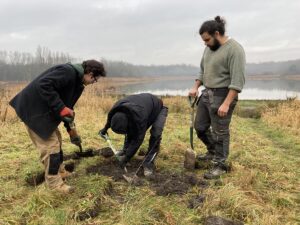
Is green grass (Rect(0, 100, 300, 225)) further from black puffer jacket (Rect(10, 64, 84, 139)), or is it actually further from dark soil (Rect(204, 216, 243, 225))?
black puffer jacket (Rect(10, 64, 84, 139))

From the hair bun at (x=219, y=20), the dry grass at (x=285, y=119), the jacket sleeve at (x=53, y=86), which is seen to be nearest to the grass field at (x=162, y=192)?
the jacket sleeve at (x=53, y=86)

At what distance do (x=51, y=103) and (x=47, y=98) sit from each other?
68 millimetres

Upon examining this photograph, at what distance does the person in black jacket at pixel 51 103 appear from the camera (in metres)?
3.79

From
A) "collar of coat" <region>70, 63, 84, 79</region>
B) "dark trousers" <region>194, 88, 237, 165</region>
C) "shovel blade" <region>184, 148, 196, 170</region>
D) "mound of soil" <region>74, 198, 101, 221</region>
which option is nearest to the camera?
"mound of soil" <region>74, 198, 101, 221</region>

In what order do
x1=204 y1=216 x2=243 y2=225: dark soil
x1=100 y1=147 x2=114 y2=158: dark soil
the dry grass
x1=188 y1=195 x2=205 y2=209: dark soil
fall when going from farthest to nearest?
1. the dry grass
2. x1=100 y1=147 x2=114 y2=158: dark soil
3. x1=188 y1=195 x2=205 y2=209: dark soil
4. x1=204 y1=216 x2=243 y2=225: dark soil

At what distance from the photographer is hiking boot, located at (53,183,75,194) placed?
13.1 ft

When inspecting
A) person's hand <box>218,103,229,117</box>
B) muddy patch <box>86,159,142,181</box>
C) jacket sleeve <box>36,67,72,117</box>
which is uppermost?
jacket sleeve <box>36,67,72,117</box>

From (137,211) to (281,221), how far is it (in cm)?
142

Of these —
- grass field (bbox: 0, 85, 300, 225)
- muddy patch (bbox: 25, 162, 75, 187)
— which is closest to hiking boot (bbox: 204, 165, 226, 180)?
grass field (bbox: 0, 85, 300, 225)

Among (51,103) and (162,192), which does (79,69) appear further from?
(162,192)

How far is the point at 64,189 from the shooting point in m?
4.02

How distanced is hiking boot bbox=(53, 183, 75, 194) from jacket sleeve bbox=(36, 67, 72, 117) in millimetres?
878

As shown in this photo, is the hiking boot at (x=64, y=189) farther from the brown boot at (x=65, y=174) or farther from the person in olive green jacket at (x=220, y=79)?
the person in olive green jacket at (x=220, y=79)

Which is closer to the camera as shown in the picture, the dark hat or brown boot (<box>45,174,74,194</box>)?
brown boot (<box>45,174,74,194</box>)
